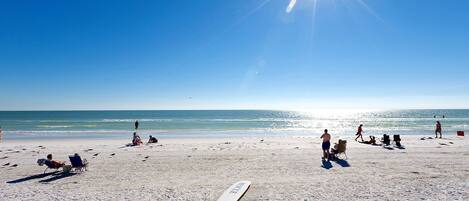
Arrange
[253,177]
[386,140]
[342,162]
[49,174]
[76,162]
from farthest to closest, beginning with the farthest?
[386,140], [342,162], [76,162], [49,174], [253,177]

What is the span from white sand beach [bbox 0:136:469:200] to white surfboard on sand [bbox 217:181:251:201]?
0.15 meters

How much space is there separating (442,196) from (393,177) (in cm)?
191

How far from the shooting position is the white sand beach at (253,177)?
7.53 meters

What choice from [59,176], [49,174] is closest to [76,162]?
[59,176]

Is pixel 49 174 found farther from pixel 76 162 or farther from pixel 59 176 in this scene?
pixel 76 162

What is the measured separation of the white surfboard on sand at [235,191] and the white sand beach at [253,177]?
0.51 feet

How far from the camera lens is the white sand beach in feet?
24.7

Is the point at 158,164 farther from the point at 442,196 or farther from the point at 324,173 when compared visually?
the point at 442,196

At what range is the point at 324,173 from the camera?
991 centimetres

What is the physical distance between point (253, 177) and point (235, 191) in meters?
1.85

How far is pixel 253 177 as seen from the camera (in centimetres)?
934

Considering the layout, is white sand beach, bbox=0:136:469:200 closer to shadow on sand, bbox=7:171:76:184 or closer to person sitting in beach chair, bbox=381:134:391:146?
shadow on sand, bbox=7:171:76:184

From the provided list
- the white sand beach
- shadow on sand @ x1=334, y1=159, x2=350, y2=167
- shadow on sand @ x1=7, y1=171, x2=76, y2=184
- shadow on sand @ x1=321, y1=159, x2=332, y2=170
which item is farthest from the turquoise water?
shadow on sand @ x1=321, y1=159, x2=332, y2=170

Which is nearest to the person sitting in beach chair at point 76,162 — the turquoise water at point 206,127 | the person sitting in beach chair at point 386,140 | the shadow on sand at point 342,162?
the shadow on sand at point 342,162
